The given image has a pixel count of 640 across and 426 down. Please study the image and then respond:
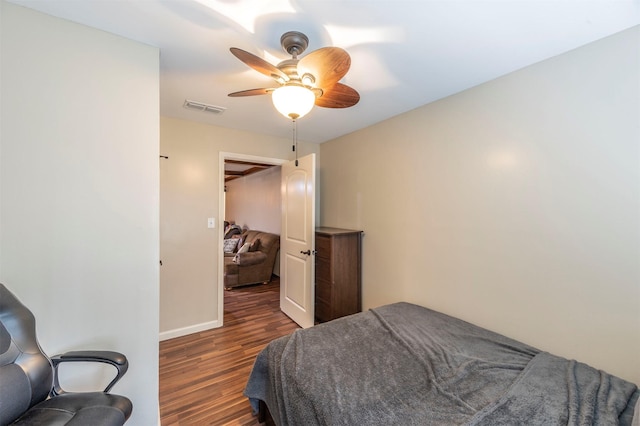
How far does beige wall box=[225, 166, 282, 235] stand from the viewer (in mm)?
5332

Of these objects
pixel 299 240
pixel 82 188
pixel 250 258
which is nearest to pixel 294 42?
pixel 82 188

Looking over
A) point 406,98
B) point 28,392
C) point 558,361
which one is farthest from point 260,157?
point 558,361

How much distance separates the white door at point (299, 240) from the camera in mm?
3012

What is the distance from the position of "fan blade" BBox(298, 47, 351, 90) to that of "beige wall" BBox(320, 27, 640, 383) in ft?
4.43

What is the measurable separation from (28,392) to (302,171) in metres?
2.64

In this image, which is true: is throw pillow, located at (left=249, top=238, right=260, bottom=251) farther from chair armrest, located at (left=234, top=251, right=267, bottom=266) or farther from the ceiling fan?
the ceiling fan

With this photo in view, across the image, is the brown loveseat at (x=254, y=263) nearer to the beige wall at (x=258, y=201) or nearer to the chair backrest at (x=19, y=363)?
the beige wall at (x=258, y=201)

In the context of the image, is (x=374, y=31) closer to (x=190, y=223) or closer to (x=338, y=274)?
(x=338, y=274)

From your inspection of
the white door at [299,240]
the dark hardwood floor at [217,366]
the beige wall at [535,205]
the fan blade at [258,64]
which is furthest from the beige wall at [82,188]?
the beige wall at [535,205]

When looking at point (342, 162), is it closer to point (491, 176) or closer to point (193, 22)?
point (491, 176)

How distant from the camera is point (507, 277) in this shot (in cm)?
188

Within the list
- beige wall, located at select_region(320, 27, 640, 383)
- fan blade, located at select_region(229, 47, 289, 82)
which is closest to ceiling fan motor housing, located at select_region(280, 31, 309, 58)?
fan blade, located at select_region(229, 47, 289, 82)

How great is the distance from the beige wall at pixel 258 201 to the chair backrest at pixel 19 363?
3.44m

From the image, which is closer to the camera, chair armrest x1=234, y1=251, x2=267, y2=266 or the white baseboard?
the white baseboard
